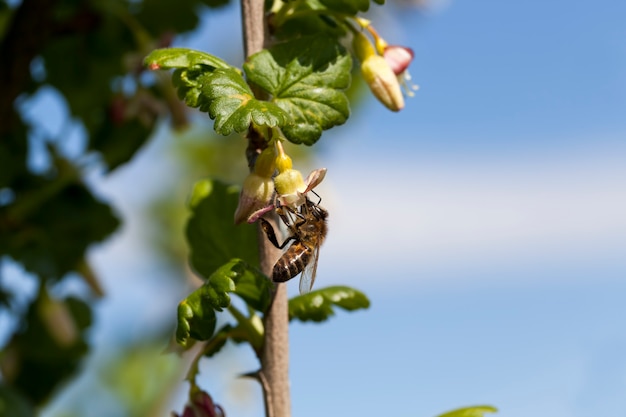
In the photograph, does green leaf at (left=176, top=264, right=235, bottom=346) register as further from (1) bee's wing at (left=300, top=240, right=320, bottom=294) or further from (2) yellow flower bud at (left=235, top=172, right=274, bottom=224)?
(1) bee's wing at (left=300, top=240, right=320, bottom=294)

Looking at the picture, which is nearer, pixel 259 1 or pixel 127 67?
pixel 259 1

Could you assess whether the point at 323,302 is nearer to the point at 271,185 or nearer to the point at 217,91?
the point at 271,185

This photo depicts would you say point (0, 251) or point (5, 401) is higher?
point (0, 251)

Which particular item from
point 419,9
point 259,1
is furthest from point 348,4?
point 419,9

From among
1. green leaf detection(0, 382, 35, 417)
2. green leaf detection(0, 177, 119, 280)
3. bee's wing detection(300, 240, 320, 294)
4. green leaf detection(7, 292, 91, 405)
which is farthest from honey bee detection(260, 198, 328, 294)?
green leaf detection(7, 292, 91, 405)

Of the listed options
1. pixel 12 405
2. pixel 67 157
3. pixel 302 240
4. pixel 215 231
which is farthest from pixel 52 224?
pixel 302 240

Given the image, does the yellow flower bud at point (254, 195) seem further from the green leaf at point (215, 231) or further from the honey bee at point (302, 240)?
the green leaf at point (215, 231)

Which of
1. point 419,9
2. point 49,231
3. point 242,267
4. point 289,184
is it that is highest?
point 419,9

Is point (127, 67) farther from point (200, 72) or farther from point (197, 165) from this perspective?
point (197, 165)
